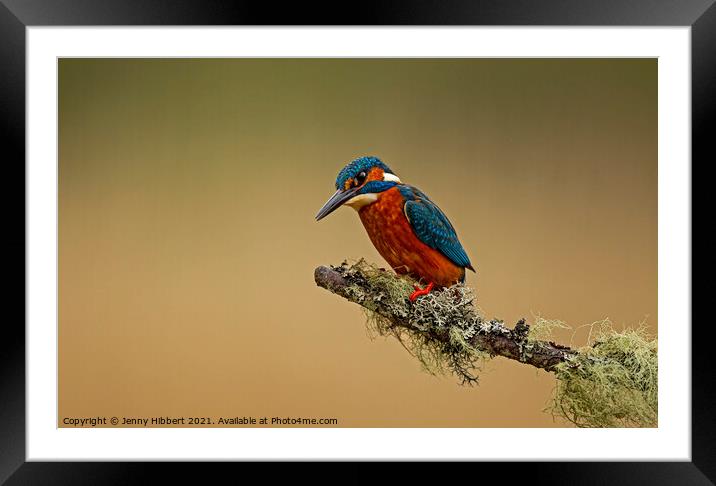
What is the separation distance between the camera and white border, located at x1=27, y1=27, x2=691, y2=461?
104 inches

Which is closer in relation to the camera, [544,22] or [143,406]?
[544,22]

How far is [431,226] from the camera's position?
104 inches

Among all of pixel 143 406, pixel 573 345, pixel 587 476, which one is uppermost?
pixel 573 345

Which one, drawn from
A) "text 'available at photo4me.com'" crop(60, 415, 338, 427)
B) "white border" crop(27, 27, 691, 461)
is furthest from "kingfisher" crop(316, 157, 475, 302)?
"text 'available at photo4me.com'" crop(60, 415, 338, 427)

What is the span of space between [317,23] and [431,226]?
930 mm

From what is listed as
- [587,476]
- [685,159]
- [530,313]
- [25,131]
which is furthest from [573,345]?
[25,131]

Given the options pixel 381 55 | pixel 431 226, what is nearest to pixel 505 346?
pixel 431 226

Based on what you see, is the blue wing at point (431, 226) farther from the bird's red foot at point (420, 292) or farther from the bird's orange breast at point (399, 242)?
the bird's red foot at point (420, 292)

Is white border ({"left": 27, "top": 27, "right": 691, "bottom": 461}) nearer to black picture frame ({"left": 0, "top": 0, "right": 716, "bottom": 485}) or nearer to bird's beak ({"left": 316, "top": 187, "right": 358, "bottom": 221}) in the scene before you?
black picture frame ({"left": 0, "top": 0, "right": 716, "bottom": 485})

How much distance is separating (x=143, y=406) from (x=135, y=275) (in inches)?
22.7

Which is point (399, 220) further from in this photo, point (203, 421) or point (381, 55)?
point (203, 421)

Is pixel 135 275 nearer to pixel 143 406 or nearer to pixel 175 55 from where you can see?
pixel 143 406

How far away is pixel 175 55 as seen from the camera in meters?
2.71

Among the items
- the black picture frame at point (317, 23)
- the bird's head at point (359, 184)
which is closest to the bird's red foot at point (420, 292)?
the bird's head at point (359, 184)
